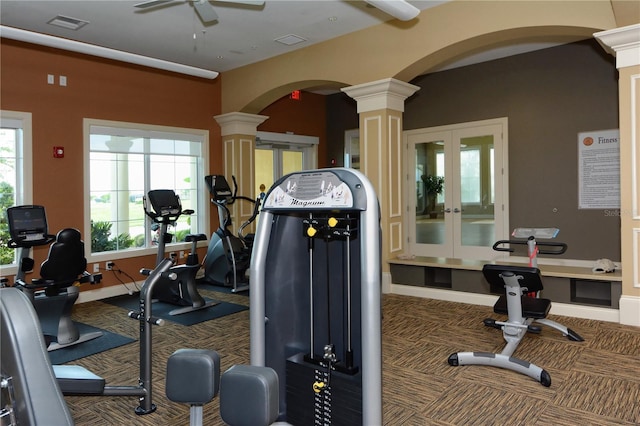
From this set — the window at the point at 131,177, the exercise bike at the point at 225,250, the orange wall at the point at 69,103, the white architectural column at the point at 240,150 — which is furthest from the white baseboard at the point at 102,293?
the white architectural column at the point at 240,150

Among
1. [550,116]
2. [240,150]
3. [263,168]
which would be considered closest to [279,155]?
[263,168]

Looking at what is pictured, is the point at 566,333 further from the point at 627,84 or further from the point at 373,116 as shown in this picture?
the point at 373,116

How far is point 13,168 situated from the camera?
5.53 m

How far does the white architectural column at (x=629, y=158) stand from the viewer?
4344mm

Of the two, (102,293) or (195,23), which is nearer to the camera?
(195,23)

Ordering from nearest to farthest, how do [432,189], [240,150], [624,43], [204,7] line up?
[204,7] → [624,43] → [240,150] → [432,189]

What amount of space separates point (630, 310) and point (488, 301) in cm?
140

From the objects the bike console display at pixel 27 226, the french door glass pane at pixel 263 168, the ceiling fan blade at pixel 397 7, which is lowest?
the bike console display at pixel 27 226

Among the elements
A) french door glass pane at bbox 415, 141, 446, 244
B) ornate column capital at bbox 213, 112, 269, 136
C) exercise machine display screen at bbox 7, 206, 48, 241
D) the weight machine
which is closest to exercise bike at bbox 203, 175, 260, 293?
ornate column capital at bbox 213, 112, 269, 136

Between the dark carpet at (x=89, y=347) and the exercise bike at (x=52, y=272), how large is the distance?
8 centimetres

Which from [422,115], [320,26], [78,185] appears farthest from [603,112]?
[78,185]

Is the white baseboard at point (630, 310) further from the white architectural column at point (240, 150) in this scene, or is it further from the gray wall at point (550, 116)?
the white architectural column at point (240, 150)

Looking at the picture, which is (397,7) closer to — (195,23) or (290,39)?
(290,39)

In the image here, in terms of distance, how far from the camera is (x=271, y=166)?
8.84 meters
